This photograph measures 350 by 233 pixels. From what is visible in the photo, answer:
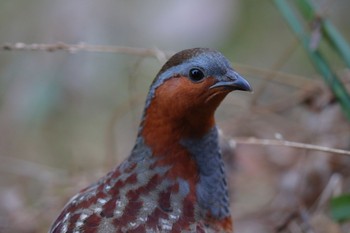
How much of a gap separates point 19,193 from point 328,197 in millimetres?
1746

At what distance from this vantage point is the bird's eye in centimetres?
373

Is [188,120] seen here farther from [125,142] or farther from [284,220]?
[125,142]

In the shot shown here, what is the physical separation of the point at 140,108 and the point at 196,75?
8.17 feet

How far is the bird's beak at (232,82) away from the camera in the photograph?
3.67 metres

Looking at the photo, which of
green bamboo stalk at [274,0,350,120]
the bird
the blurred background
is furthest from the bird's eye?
green bamboo stalk at [274,0,350,120]

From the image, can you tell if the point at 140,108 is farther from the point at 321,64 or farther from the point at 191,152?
the point at 191,152

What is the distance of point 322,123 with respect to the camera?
16.6ft

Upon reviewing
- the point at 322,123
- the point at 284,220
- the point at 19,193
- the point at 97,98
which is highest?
the point at 97,98

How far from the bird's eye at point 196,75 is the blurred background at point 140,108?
62 cm

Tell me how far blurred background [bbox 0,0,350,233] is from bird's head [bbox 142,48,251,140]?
1.73 feet

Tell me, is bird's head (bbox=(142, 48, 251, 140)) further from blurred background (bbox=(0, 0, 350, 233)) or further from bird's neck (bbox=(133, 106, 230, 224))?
blurred background (bbox=(0, 0, 350, 233))

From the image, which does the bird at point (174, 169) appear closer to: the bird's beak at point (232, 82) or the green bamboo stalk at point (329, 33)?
the bird's beak at point (232, 82)

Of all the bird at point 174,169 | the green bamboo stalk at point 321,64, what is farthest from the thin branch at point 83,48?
the green bamboo stalk at point 321,64

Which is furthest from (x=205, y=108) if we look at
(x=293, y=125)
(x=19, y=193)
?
(x=19, y=193)
